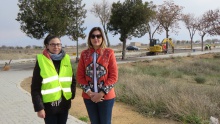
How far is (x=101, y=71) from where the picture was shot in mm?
3914

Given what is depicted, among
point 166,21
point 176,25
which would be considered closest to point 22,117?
point 166,21

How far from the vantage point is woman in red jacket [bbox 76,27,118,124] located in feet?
12.8

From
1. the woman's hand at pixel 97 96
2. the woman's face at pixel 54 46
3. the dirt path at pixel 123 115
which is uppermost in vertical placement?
the woman's face at pixel 54 46

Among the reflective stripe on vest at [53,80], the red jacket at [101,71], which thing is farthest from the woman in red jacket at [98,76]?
the reflective stripe on vest at [53,80]

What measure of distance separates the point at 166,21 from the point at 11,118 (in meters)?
40.8

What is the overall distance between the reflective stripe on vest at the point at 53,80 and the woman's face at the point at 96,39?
435mm

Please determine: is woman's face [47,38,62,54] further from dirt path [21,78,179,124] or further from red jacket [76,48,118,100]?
dirt path [21,78,179,124]

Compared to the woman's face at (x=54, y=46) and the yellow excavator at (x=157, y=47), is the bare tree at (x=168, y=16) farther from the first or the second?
the woman's face at (x=54, y=46)

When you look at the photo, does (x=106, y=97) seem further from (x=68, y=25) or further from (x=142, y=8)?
(x=142, y=8)

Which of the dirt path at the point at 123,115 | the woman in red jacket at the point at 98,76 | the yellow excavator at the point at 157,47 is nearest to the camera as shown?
the woman in red jacket at the point at 98,76

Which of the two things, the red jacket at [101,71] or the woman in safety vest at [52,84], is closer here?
the woman in safety vest at [52,84]

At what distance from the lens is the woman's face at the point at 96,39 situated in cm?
402

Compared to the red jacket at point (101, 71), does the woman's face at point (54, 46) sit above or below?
above

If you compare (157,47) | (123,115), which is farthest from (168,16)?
(123,115)
